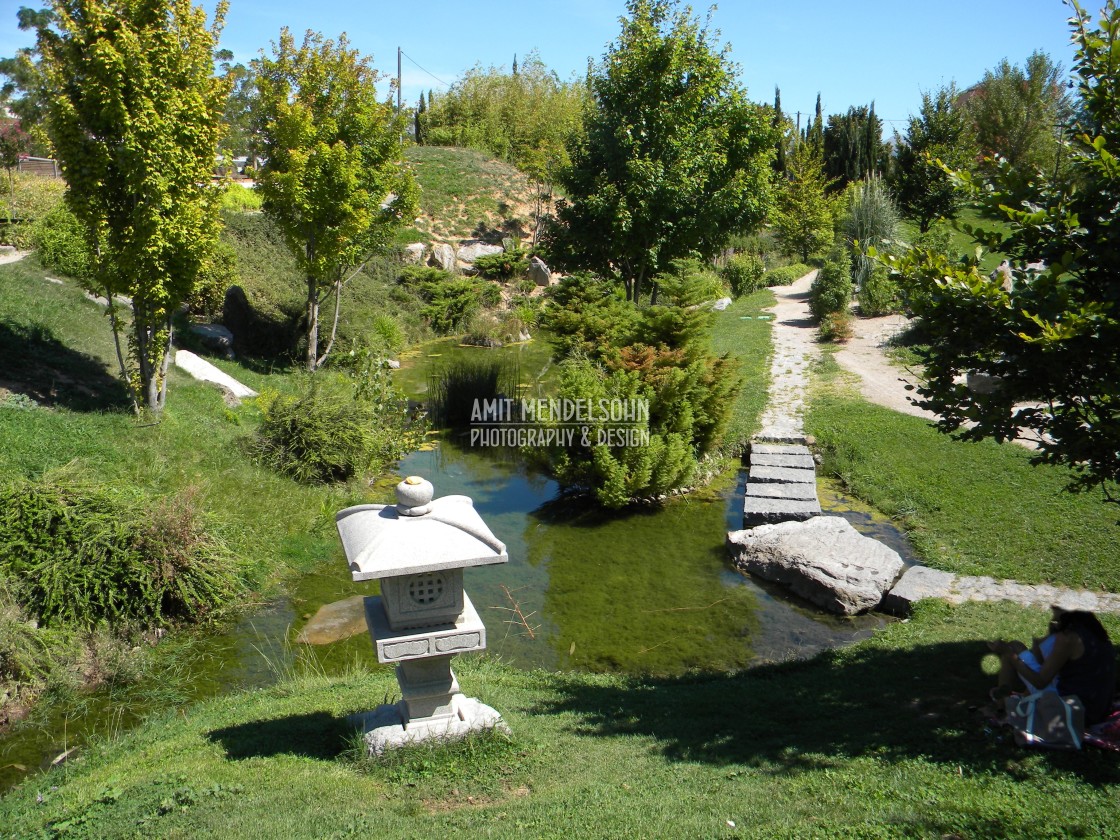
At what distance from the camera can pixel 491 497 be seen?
38.6 ft

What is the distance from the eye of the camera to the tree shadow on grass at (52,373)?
10.6 meters

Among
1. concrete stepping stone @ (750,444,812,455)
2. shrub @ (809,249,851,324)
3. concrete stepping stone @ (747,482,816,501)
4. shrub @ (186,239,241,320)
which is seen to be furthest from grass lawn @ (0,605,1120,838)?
shrub @ (809,249,851,324)

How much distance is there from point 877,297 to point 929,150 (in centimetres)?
906

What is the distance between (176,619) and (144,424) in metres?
3.89

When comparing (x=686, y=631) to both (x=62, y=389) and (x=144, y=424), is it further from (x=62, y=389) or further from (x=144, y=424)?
(x=62, y=389)

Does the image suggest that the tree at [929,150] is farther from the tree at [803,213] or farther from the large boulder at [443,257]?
the large boulder at [443,257]

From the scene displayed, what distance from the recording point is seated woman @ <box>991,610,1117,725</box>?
4414 mm

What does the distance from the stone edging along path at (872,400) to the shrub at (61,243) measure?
35.2 feet

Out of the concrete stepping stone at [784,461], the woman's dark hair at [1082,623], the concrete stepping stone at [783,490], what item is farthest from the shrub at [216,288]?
the woman's dark hair at [1082,623]

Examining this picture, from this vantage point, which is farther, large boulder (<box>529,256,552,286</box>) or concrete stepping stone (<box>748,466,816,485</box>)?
large boulder (<box>529,256,552,286</box>)

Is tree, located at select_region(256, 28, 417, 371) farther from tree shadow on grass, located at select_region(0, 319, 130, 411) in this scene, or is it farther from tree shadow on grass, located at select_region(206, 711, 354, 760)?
tree shadow on grass, located at select_region(206, 711, 354, 760)

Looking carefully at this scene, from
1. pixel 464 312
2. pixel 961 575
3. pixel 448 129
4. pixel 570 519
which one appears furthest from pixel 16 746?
pixel 448 129

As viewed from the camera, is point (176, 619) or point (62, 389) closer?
point (176, 619)

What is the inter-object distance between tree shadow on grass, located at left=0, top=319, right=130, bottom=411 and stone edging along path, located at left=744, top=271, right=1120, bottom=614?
856 centimetres
